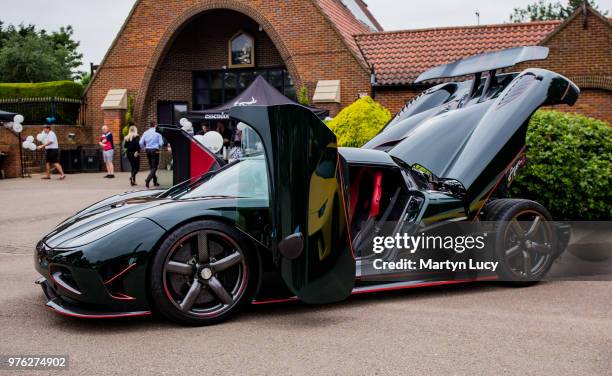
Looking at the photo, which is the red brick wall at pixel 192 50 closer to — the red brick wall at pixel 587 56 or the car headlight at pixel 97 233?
the red brick wall at pixel 587 56

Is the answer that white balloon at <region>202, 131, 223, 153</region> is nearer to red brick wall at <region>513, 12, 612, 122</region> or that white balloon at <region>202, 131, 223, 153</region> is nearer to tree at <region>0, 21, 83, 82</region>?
red brick wall at <region>513, 12, 612, 122</region>

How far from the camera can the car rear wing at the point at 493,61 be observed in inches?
226

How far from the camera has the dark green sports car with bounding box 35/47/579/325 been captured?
406cm

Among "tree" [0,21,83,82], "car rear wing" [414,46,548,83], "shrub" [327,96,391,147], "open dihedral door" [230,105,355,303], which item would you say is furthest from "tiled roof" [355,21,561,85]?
"tree" [0,21,83,82]

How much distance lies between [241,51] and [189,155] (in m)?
20.8

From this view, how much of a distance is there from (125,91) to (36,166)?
468cm

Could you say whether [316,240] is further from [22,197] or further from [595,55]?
[595,55]

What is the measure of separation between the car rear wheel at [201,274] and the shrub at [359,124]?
616cm

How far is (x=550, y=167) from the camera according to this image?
799 centimetres

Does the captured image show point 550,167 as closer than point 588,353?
No

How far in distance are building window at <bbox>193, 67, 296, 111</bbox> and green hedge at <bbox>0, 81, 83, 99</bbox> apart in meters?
5.45

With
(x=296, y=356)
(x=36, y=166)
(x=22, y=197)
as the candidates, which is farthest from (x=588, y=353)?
(x=36, y=166)

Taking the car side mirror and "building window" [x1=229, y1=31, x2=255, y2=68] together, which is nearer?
the car side mirror

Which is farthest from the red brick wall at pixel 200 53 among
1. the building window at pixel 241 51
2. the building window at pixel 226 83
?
the building window at pixel 226 83
